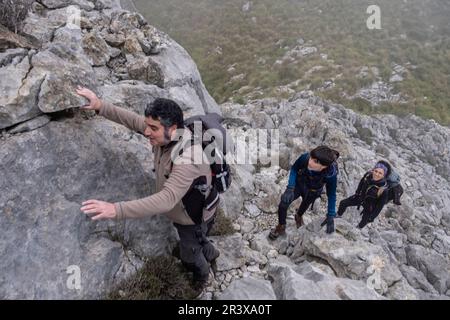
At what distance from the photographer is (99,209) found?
11.1ft

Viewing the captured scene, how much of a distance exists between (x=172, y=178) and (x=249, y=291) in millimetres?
1848

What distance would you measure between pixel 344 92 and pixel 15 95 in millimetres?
19180

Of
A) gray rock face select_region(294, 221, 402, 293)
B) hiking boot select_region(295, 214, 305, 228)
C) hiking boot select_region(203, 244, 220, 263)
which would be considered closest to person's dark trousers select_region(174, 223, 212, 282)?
hiking boot select_region(203, 244, 220, 263)

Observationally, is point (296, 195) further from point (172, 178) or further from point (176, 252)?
point (172, 178)

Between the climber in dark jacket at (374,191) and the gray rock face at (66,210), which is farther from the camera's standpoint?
the climber in dark jacket at (374,191)

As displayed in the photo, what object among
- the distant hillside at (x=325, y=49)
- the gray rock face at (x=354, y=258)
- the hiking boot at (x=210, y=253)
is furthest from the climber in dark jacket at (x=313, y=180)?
the distant hillside at (x=325, y=49)

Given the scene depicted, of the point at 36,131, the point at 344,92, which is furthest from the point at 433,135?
the point at 36,131

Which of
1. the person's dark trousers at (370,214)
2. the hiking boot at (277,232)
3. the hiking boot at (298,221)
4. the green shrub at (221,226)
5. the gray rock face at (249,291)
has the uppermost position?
the gray rock face at (249,291)

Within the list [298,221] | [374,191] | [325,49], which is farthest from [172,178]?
[325,49]

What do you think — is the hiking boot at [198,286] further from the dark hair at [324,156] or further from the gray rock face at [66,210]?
the dark hair at [324,156]

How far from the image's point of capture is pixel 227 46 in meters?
27.3

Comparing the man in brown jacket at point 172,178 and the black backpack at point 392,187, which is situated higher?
the man in brown jacket at point 172,178

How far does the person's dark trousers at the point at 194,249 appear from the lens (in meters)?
4.79

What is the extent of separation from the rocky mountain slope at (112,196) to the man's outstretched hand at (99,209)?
1418 millimetres
